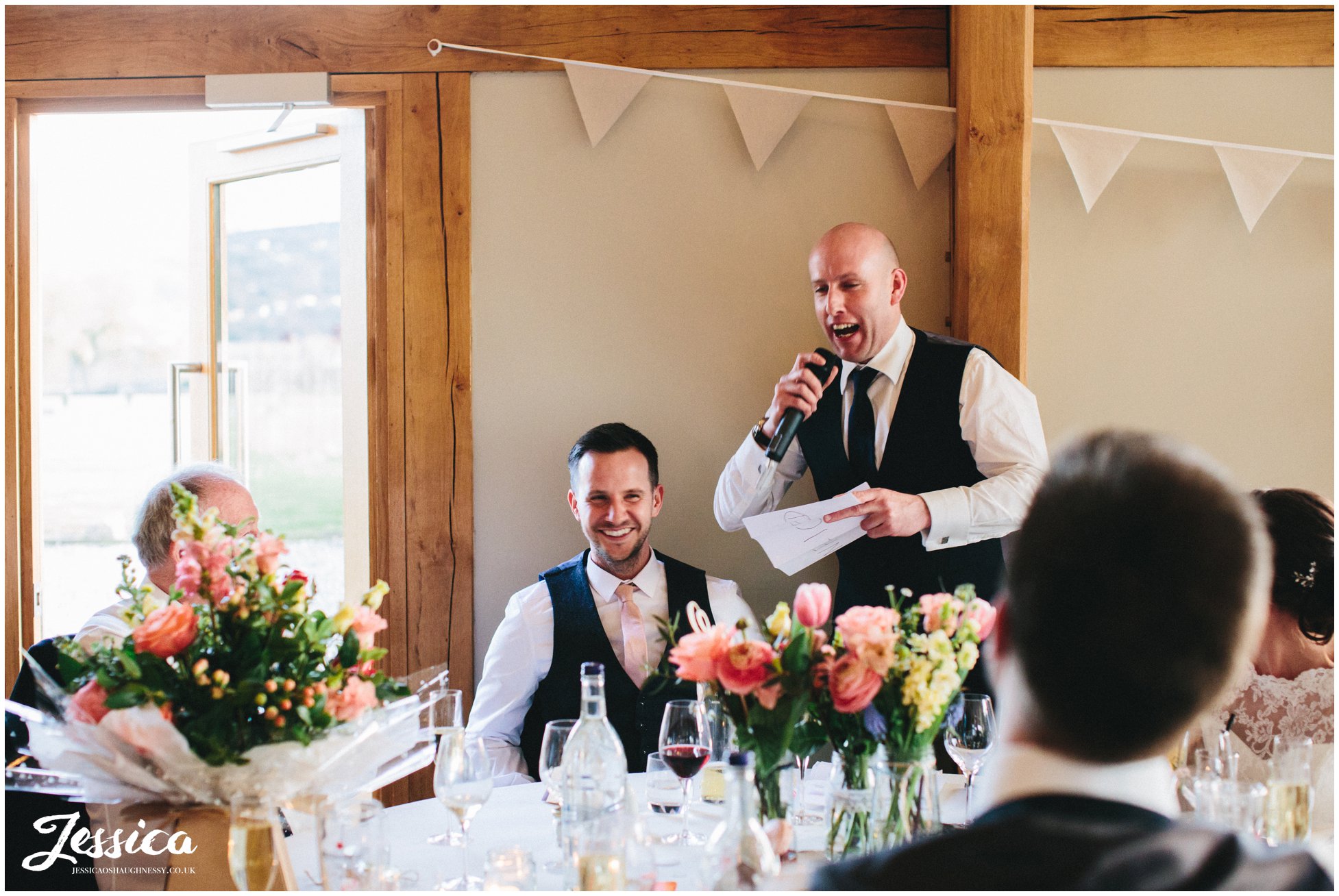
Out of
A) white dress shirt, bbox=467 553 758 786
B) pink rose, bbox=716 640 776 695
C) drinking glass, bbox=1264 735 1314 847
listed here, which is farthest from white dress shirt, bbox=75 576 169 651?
drinking glass, bbox=1264 735 1314 847

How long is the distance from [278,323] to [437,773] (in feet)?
9.85

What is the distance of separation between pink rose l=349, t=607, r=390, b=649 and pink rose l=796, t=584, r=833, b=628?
513 mm

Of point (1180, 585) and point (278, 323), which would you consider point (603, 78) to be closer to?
point (278, 323)

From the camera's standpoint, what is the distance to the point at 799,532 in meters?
2.29

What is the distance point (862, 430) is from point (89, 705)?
5.54 feet

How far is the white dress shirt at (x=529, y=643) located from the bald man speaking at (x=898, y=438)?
0.27 metres

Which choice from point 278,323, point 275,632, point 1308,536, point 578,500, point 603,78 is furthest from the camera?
point 278,323

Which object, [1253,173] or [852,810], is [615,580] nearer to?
[852,810]

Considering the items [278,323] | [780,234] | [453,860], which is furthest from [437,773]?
[278,323]

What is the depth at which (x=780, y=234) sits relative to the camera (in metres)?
2.72

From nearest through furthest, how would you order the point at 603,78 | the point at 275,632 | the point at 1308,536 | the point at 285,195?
1. the point at 275,632
2. the point at 1308,536
3. the point at 603,78
4. the point at 285,195

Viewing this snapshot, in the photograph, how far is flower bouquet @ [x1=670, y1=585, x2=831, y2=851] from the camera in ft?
Answer: 4.14

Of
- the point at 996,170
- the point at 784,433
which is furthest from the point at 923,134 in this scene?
the point at 784,433

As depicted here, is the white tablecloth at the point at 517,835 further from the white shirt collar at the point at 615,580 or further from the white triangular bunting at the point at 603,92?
the white triangular bunting at the point at 603,92
